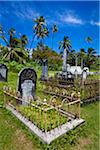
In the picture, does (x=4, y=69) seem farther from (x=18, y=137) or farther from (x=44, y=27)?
(x=44, y=27)

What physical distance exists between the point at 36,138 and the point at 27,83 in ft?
10.4

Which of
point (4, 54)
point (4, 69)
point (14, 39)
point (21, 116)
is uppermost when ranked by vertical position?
point (14, 39)

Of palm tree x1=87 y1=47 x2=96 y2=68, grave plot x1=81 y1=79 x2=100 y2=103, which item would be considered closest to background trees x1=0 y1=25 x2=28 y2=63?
palm tree x1=87 y1=47 x2=96 y2=68

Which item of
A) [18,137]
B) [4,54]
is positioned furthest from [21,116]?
[4,54]

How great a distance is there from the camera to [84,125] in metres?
6.49

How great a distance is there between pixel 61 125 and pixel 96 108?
11.4 ft

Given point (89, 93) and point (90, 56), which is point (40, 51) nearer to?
point (90, 56)

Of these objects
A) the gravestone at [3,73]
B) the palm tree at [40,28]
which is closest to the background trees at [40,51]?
the palm tree at [40,28]

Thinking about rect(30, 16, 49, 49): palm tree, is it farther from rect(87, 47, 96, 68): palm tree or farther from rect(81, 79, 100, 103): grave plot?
rect(81, 79, 100, 103): grave plot

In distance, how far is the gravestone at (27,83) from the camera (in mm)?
7941

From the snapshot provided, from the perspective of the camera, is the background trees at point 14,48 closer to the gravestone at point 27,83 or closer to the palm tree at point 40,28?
the palm tree at point 40,28

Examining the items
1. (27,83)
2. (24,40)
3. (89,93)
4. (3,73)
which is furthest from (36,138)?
(24,40)

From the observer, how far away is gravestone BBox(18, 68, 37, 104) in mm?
7941

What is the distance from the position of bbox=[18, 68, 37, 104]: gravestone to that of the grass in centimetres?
140
